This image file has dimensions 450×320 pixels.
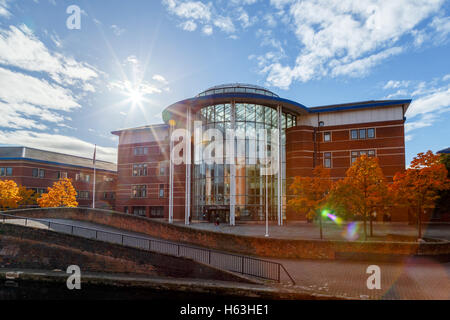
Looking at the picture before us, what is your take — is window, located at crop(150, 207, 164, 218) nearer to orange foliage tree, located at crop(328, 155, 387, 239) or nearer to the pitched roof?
the pitched roof

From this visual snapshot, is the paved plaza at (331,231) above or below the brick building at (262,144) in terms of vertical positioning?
below

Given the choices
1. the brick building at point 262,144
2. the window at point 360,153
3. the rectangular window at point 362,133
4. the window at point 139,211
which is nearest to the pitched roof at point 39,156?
the window at point 139,211

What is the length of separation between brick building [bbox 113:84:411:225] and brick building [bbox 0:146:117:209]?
25612 mm

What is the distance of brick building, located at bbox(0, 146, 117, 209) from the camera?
150 feet

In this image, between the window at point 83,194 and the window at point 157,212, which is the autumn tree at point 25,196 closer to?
the window at point 83,194

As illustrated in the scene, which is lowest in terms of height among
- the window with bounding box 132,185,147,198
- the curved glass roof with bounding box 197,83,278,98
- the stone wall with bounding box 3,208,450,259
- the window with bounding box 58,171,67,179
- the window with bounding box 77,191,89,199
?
the stone wall with bounding box 3,208,450,259

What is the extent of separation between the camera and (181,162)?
39562 millimetres

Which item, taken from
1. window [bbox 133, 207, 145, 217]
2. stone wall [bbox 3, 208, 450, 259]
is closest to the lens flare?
stone wall [bbox 3, 208, 450, 259]

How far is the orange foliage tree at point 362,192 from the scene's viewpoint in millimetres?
19938

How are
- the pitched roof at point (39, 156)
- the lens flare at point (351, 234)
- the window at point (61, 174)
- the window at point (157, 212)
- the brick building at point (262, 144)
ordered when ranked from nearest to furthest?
the lens flare at point (351, 234) < the brick building at point (262, 144) < the window at point (157, 212) < the pitched roof at point (39, 156) < the window at point (61, 174)

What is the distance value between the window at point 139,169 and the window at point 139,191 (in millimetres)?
1805
